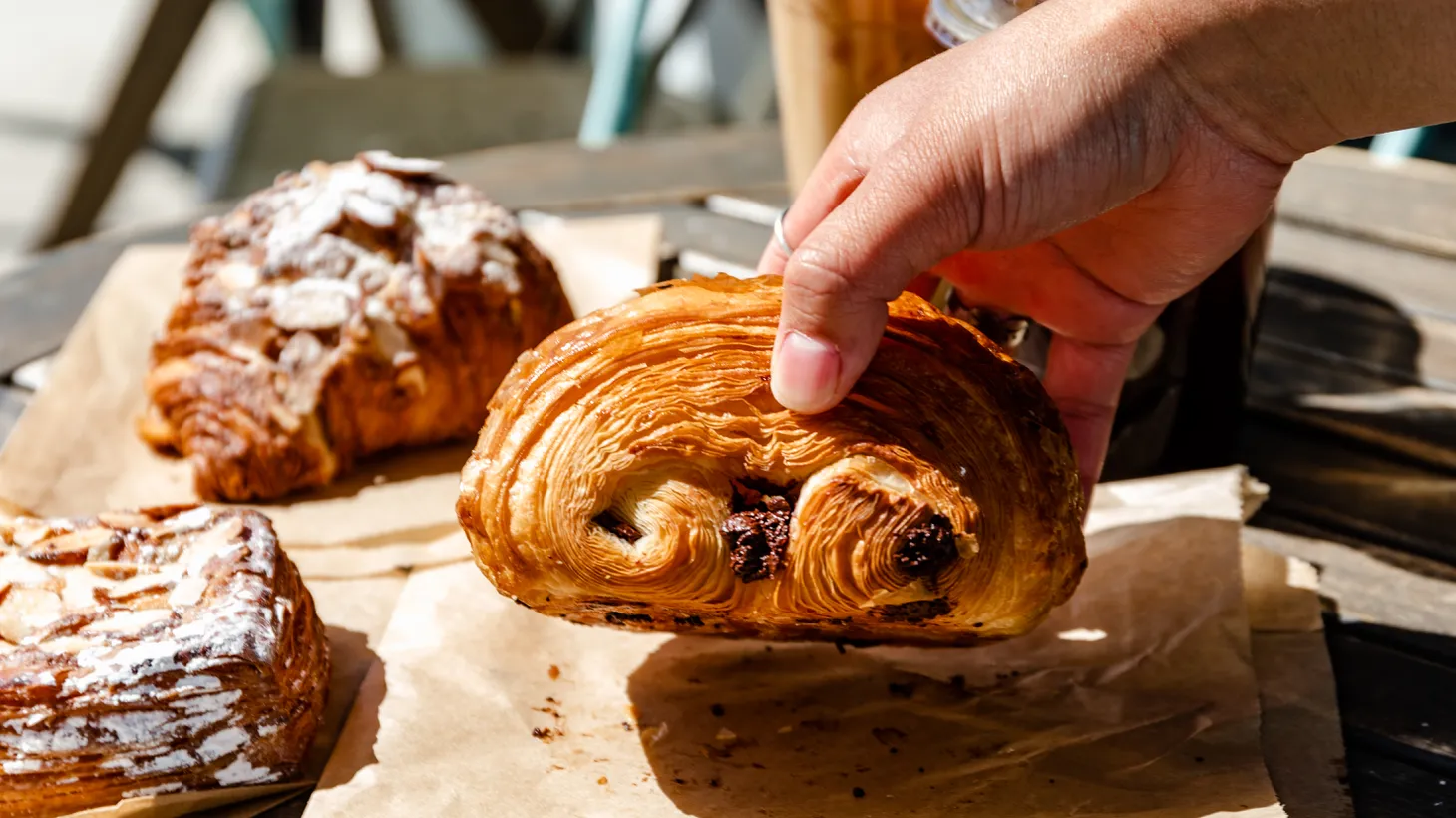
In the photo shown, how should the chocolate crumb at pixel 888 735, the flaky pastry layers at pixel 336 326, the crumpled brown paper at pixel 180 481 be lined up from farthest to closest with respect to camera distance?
the flaky pastry layers at pixel 336 326 < the crumpled brown paper at pixel 180 481 < the chocolate crumb at pixel 888 735

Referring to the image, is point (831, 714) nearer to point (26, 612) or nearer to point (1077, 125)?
point (1077, 125)

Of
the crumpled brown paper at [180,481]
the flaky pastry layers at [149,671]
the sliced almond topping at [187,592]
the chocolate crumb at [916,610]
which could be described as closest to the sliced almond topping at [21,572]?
the flaky pastry layers at [149,671]

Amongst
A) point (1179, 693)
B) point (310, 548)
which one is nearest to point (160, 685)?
point (310, 548)

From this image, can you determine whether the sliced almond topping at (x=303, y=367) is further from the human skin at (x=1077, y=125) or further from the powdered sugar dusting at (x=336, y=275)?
the human skin at (x=1077, y=125)

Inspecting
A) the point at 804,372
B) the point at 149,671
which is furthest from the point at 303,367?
the point at 804,372

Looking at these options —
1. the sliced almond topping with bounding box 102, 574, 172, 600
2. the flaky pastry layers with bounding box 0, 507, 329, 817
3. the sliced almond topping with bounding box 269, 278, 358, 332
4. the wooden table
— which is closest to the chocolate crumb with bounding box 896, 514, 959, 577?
the wooden table

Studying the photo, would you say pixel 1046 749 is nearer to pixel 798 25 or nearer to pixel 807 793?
pixel 807 793
